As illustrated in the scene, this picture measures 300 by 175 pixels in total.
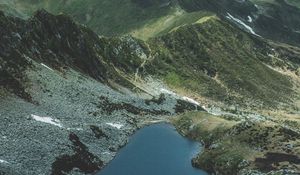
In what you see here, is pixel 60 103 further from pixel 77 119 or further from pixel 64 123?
pixel 64 123

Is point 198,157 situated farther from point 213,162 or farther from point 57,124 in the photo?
point 57,124

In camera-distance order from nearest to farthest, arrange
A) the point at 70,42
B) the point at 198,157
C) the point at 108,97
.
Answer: the point at 198,157, the point at 108,97, the point at 70,42

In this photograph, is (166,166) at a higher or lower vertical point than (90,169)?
lower

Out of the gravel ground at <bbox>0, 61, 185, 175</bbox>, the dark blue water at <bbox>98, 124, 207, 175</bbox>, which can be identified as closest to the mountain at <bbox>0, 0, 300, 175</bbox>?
the gravel ground at <bbox>0, 61, 185, 175</bbox>

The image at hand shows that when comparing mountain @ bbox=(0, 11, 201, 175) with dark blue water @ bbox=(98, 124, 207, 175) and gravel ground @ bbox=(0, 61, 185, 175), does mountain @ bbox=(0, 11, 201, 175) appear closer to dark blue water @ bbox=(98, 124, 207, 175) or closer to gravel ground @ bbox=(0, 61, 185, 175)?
gravel ground @ bbox=(0, 61, 185, 175)

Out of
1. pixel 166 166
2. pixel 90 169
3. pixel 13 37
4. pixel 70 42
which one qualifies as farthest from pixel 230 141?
pixel 70 42

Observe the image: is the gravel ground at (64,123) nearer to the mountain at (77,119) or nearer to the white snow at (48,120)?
the white snow at (48,120)

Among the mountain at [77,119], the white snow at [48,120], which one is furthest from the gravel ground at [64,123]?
the mountain at [77,119]

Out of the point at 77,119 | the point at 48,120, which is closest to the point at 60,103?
the point at 77,119

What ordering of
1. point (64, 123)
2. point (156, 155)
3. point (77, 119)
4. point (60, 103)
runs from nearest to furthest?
point (64, 123) → point (77, 119) → point (156, 155) → point (60, 103)
